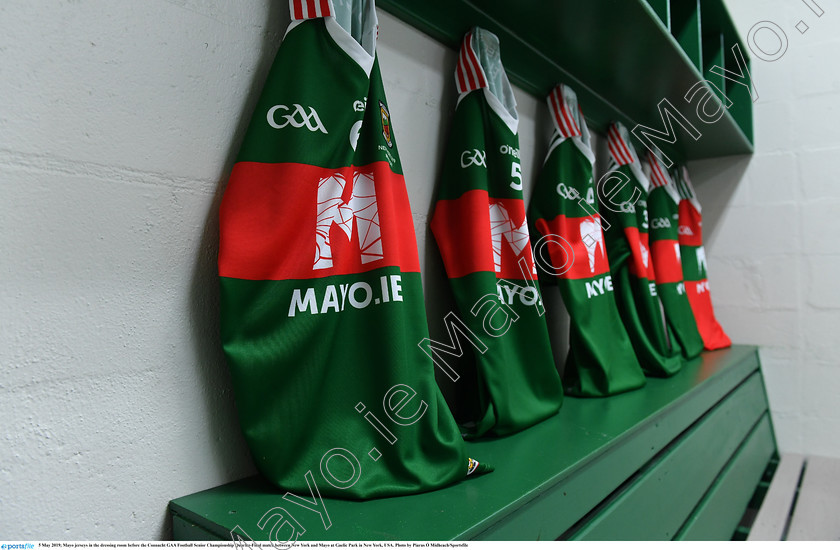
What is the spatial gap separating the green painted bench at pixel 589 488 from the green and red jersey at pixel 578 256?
0.26ft

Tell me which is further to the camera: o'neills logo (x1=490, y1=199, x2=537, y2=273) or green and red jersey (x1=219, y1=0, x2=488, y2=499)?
A: o'neills logo (x1=490, y1=199, x2=537, y2=273)

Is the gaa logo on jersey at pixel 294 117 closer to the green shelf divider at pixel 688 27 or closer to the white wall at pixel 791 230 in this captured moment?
the green shelf divider at pixel 688 27

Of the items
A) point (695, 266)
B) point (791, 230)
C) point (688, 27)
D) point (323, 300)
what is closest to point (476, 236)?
point (323, 300)

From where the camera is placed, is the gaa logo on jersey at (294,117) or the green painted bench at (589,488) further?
the gaa logo on jersey at (294,117)

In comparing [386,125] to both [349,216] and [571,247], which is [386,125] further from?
[571,247]

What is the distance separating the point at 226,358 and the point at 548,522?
20.6 inches

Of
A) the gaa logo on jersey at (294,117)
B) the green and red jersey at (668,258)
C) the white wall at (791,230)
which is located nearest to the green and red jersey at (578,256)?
the green and red jersey at (668,258)

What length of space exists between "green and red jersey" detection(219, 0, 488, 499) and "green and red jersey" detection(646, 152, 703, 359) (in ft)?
4.68

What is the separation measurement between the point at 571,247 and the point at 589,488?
0.66 m

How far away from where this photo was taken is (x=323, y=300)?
0.76 m

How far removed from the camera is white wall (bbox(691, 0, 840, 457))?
2145 millimetres

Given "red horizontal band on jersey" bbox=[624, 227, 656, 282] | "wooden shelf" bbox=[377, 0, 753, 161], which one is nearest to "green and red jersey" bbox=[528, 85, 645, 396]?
"wooden shelf" bbox=[377, 0, 753, 161]

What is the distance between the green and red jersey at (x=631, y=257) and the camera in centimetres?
165

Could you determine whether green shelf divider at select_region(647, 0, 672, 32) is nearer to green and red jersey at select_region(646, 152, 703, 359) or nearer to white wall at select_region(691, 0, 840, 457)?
green and red jersey at select_region(646, 152, 703, 359)
